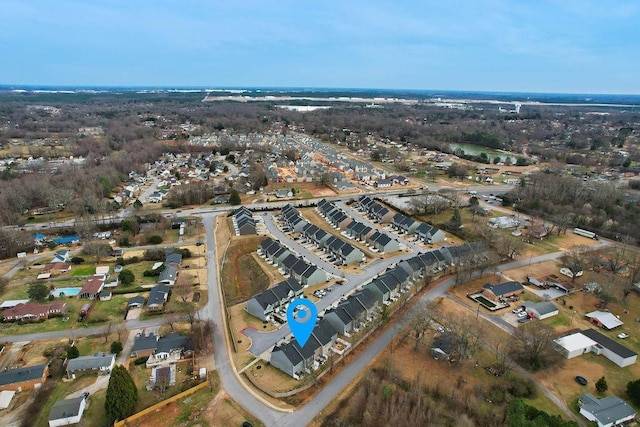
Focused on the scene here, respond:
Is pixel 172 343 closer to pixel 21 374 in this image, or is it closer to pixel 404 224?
pixel 21 374

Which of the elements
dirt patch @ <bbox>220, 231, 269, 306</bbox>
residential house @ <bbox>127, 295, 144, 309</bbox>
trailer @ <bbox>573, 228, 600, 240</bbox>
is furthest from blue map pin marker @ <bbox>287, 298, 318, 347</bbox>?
trailer @ <bbox>573, 228, 600, 240</bbox>

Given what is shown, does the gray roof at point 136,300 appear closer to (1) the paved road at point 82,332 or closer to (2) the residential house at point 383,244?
(1) the paved road at point 82,332

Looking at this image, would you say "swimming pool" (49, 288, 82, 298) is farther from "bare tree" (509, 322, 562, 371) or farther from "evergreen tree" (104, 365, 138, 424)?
"bare tree" (509, 322, 562, 371)

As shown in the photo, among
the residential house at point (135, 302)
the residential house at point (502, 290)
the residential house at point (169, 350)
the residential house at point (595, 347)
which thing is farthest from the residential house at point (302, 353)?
the residential house at point (595, 347)

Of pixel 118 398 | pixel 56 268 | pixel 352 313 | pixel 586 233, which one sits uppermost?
pixel 118 398

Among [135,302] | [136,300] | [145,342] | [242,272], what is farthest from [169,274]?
[145,342]

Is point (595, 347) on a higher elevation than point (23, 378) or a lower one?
higher
